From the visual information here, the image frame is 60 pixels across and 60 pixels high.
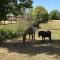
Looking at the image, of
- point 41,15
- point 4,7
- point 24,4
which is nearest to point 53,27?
A: point 24,4

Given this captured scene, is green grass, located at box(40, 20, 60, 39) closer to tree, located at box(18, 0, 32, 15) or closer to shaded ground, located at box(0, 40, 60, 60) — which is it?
tree, located at box(18, 0, 32, 15)

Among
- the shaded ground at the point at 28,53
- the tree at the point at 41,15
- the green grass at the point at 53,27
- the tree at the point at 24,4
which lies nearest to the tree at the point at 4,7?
the tree at the point at 24,4

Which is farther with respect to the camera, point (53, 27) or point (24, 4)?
point (53, 27)

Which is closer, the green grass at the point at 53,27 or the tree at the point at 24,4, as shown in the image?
the tree at the point at 24,4

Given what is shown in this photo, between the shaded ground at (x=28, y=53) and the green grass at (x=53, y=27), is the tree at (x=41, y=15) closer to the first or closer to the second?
the green grass at (x=53, y=27)

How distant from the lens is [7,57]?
11727 millimetres

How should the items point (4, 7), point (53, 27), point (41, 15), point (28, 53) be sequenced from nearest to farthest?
1. point (28, 53)
2. point (4, 7)
3. point (53, 27)
4. point (41, 15)

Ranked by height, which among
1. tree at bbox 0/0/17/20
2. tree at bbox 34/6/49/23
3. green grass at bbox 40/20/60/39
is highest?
tree at bbox 0/0/17/20

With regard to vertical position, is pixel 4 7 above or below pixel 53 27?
above

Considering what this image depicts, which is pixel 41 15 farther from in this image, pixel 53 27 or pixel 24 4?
pixel 24 4

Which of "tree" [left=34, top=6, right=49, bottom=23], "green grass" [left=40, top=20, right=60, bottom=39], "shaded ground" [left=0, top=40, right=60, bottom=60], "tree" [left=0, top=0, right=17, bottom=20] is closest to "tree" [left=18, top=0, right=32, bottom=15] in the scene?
"tree" [left=0, top=0, right=17, bottom=20]

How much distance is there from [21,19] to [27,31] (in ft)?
22.6

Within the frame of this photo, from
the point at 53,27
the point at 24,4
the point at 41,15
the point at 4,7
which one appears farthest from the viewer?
the point at 41,15

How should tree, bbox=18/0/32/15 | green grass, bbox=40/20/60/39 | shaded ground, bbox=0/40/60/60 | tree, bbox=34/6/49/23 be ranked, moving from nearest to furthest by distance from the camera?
shaded ground, bbox=0/40/60/60
tree, bbox=18/0/32/15
green grass, bbox=40/20/60/39
tree, bbox=34/6/49/23
